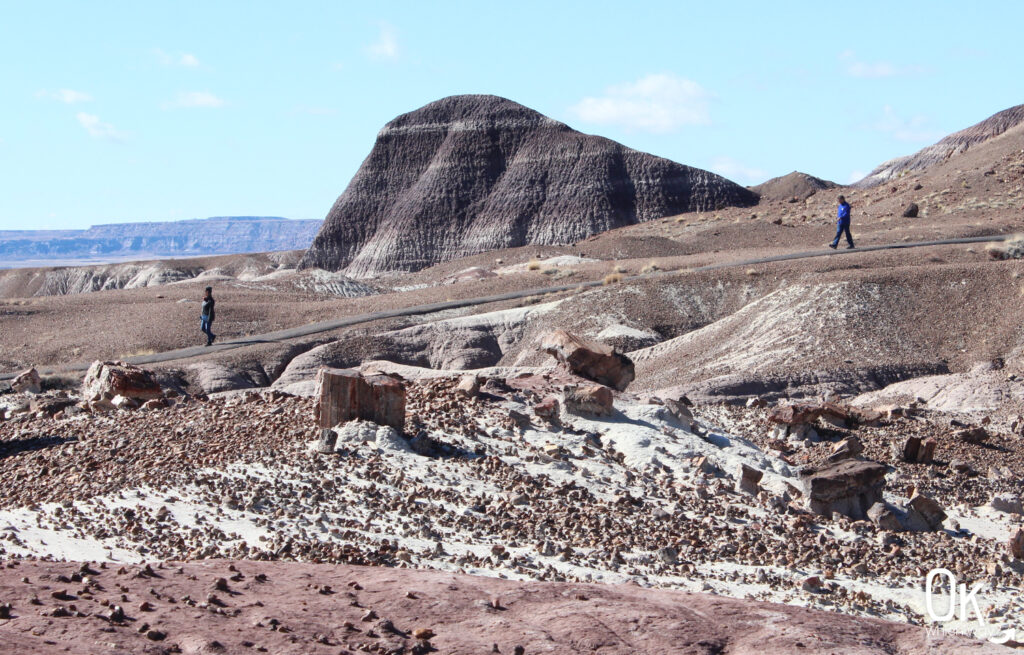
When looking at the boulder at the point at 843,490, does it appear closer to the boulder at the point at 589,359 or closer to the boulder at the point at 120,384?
the boulder at the point at 589,359

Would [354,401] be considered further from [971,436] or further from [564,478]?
[971,436]

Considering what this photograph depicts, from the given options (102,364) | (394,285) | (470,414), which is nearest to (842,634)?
(470,414)

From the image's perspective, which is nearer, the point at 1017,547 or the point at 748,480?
the point at 1017,547

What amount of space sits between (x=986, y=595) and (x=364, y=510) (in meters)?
5.92

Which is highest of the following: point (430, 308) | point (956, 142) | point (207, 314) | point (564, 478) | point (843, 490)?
point (956, 142)

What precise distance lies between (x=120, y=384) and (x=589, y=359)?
724 centimetres

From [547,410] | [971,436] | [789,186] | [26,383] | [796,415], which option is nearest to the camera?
[547,410]

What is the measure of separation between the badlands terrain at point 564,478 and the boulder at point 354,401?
0.54ft

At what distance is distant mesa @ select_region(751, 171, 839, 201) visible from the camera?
254 feet

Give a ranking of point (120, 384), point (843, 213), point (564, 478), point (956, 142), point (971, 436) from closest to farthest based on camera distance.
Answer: point (564, 478), point (971, 436), point (120, 384), point (843, 213), point (956, 142)

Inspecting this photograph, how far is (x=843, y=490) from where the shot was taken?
13.1m

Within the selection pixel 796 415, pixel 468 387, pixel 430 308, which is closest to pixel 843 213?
pixel 430 308

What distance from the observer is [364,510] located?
11.2 metres

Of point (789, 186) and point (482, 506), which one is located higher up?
point (789, 186)
